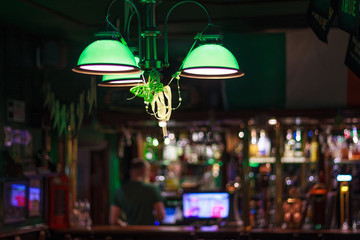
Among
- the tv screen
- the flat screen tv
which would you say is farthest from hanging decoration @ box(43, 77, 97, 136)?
the tv screen

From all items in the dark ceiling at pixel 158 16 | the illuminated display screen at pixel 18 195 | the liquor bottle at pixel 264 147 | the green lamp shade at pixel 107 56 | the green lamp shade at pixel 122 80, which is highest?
the dark ceiling at pixel 158 16

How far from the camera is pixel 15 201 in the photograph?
259 inches

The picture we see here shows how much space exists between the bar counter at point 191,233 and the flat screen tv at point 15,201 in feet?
1.46

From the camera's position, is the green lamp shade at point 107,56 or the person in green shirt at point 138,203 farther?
the person in green shirt at point 138,203

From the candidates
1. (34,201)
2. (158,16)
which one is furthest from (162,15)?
(34,201)

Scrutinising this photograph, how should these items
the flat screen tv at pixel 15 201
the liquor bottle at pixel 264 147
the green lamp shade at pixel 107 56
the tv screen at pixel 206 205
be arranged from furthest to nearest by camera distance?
the liquor bottle at pixel 264 147
the tv screen at pixel 206 205
the flat screen tv at pixel 15 201
the green lamp shade at pixel 107 56

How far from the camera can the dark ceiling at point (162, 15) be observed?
5.95m

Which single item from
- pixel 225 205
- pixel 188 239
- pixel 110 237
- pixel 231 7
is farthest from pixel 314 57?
pixel 110 237

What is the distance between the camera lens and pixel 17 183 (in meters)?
6.64

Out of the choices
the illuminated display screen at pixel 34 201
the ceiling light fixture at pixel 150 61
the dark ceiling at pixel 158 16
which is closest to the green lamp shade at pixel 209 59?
the ceiling light fixture at pixel 150 61

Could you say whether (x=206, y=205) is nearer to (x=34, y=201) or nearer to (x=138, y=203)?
(x=138, y=203)

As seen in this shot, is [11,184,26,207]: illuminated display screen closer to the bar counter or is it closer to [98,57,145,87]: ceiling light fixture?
the bar counter

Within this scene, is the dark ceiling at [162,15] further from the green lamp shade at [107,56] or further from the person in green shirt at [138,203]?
the green lamp shade at [107,56]

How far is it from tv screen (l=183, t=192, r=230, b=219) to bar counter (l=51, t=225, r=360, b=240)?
78 centimetres
